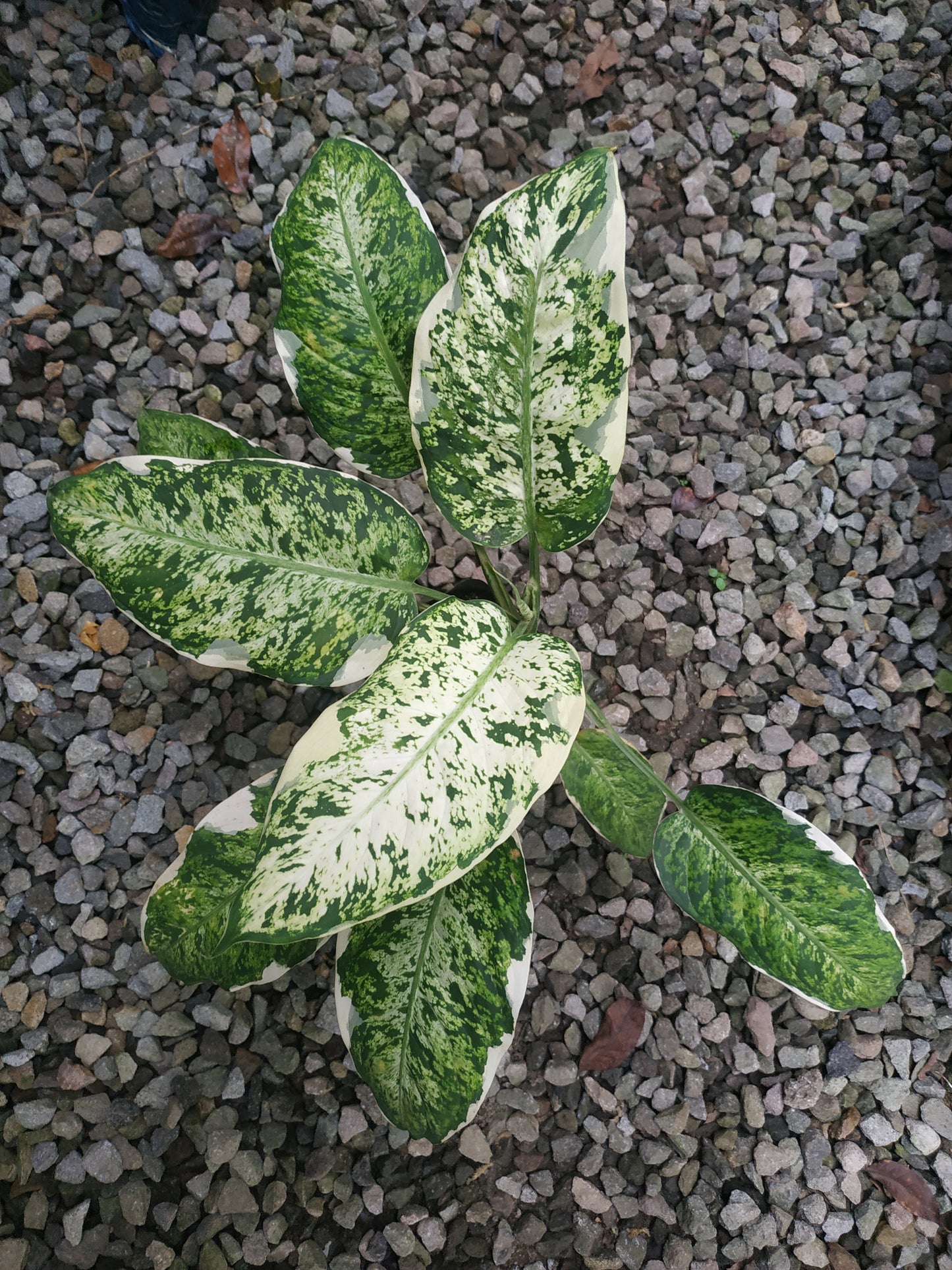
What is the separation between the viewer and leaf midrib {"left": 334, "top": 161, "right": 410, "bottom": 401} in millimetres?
895

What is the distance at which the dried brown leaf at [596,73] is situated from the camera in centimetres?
145

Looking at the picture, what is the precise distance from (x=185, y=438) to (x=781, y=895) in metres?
0.84

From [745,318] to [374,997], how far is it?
1161 mm

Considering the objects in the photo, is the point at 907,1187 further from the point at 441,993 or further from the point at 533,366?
the point at 533,366

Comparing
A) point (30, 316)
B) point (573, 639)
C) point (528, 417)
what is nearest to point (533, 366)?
point (528, 417)

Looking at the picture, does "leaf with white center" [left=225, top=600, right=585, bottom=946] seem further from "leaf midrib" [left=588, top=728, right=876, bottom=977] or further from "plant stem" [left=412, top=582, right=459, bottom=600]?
"leaf midrib" [left=588, top=728, right=876, bottom=977]

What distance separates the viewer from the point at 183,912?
0.93 m

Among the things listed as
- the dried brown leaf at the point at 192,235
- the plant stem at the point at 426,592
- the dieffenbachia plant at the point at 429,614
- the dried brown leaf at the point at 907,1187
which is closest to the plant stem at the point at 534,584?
the dieffenbachia plant at the point at 429,614

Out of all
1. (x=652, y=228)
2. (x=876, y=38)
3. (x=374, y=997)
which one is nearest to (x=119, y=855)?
(x=374, y=997)

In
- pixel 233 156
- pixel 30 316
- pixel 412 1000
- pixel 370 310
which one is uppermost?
pixel 233 156

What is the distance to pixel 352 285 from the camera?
36.2 inches

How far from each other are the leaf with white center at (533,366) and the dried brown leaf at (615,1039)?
0.67 m

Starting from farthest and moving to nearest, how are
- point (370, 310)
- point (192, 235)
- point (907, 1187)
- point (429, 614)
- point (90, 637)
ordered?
point (192, 235), point (90, 637), point (907, 1187), point (370, 310), point (429, 614)

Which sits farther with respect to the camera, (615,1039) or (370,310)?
(615,1039)
